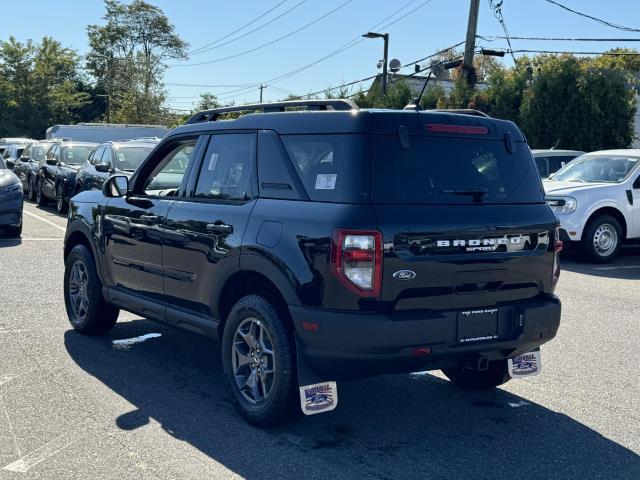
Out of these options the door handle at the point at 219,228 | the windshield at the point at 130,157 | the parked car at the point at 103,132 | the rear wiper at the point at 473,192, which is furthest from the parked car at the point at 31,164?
the rear wiper at the point at 473,192

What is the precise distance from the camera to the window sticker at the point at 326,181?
4.64 m

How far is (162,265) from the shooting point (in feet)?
19.6

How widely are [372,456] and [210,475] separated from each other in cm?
91

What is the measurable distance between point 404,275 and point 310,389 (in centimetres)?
85

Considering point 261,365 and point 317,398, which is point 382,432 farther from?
point 261,365

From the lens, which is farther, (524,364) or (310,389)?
(524,364)

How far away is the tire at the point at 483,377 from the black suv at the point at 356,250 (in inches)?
0.6

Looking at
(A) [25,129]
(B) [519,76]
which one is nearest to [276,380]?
(B) [519,76]

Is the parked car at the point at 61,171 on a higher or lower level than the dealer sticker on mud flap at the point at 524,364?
higher

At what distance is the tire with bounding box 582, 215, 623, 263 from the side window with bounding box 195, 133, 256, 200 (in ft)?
27.9

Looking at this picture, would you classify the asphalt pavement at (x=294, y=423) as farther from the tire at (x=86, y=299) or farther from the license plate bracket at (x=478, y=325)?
the license plate bracket at (x=478, y=325)

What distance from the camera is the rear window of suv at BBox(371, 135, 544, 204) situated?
15.2 ft

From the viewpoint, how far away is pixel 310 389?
4645 mm

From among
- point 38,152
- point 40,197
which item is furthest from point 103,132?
point 40,197
